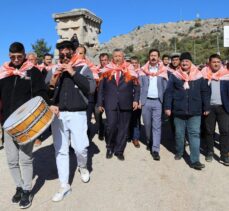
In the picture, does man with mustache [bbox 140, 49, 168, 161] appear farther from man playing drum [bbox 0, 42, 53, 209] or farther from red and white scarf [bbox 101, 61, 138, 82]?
man playing drum [bbox 0, 42, 53, 209]

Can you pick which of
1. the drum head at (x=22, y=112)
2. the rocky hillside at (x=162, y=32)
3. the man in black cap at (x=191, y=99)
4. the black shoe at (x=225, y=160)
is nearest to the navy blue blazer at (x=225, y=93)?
the man in black cap at (x=191, y=99)

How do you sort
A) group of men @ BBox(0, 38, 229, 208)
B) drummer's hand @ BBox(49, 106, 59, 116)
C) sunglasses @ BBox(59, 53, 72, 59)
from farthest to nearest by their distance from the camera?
sunglasses @ BBox(59, 53, 72, 59), drummer's hand @ BBox(49, 106, 59, 116), group of men @ BBox(0, 38, 229, 208)

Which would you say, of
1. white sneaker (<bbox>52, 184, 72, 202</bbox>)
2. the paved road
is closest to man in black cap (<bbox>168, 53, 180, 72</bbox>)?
the paved road

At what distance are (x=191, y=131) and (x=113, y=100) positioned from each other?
1.54 meters

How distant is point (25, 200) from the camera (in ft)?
14.1

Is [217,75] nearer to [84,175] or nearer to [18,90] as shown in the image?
[84,175]

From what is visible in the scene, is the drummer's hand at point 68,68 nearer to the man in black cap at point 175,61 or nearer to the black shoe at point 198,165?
the black shoe at point 198,165

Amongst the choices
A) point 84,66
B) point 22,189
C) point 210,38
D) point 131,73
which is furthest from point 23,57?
point 210,38

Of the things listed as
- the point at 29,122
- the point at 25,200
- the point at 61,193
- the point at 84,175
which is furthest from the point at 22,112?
Answer: the point at 84,175

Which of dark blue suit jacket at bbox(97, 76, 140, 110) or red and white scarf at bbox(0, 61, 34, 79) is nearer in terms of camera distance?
red and white scarf at bbox(0, 61, 34, 79)

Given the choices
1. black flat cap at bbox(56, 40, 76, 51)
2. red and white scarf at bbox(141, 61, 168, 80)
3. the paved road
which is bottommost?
the paved road

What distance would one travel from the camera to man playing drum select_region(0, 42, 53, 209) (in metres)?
4.30

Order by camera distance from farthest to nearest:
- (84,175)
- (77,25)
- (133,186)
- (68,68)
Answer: (77,25), (84,175), (133,186), (68,68)

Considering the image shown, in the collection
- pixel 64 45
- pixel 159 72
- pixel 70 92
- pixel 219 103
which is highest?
pixel 64 45
